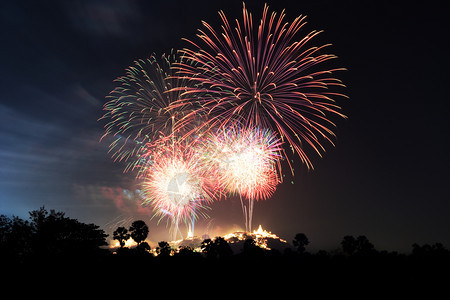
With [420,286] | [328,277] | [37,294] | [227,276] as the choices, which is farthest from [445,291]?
[37,294]

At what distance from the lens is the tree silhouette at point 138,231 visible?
98.9m

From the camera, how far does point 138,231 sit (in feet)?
324

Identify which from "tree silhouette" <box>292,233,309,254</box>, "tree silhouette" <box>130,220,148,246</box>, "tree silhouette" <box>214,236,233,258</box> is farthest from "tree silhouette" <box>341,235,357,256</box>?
"tree silhouette" <box>130,220,148,246</box>

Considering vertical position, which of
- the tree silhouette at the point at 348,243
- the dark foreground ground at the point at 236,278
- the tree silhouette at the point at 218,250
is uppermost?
the tree silhouette at the point at 348,243

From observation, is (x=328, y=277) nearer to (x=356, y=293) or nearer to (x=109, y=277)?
(x=356, y=293)

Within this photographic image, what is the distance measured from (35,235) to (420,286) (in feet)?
286

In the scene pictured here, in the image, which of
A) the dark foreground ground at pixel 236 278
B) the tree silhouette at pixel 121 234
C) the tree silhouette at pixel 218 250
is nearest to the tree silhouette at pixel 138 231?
the tree silhouette at pixel 121 234

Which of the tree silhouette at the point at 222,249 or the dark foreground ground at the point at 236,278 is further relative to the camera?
the tree silhouette at the point at 222,249

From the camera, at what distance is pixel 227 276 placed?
38.1 metres

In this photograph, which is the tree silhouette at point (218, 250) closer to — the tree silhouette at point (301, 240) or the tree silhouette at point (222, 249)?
the tree silhouette at point (222, 249)

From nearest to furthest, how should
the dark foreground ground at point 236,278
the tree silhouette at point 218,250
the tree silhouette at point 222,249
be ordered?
the dark foreground ground at point 236,278, the tree silhouette at point 218,250, the tree silhouette at point 222,249

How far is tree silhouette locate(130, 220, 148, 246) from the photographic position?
98.9 metres

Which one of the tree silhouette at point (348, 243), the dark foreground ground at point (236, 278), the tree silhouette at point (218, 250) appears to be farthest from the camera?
the tree silhouette at point (348, 243)

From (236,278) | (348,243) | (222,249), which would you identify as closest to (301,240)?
(348,243)
